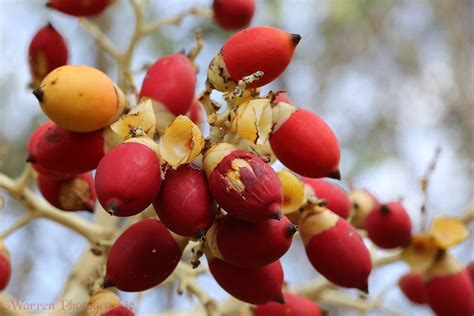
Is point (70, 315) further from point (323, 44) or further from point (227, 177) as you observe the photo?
point (323, 44)

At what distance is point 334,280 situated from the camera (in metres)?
A: 1.16

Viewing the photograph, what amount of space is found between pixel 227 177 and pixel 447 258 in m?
0.72

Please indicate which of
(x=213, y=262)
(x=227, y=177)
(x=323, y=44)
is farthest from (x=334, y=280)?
(x=323, y=44)

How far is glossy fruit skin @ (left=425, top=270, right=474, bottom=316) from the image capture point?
1409mm

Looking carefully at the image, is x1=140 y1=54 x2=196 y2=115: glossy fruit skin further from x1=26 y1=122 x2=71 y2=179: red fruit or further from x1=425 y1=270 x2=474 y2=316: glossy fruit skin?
x1=425 y1=270 x2=474 y2=316: glossy fruit skin

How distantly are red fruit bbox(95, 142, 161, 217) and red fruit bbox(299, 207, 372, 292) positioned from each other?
327mm

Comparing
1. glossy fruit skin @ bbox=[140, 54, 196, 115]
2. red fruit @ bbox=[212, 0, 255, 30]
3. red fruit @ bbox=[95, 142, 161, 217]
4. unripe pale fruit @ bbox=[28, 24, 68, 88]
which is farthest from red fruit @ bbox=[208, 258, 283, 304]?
red fruit @ bbox=[212, 0, 255, 30]

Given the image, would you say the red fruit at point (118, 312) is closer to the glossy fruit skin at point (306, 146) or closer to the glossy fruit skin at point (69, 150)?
the glossy fruit skin at point (69, 150)

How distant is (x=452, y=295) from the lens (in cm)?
141

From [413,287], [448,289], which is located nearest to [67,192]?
[448,289]

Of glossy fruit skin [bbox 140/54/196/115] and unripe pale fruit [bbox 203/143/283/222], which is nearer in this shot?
unripe pale fruit [bbox 203/143/283/222]

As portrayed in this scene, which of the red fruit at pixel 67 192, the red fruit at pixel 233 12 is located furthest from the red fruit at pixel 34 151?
the red fruit at pixel 233 12

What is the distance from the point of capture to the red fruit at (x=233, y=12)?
5.55 feet

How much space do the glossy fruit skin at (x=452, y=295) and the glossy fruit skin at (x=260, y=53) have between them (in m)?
0.63
